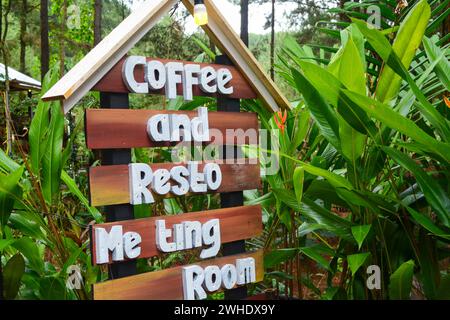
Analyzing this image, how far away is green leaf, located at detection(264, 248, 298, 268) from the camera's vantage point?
1836 millimetres

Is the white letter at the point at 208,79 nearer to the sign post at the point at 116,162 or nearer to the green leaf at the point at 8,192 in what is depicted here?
the sign post at the point at 116,162

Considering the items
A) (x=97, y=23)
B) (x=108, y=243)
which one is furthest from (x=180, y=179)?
(x=97, y=23)

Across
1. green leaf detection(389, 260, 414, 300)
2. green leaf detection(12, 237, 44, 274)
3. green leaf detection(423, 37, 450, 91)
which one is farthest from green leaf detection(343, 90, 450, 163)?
green leaf detection(12, 237, 44, 274)

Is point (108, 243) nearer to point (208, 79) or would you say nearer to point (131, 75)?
point (131, 75)

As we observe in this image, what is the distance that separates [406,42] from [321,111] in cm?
33

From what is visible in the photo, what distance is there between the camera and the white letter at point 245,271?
5.86 feet

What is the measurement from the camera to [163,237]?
157 centimetres

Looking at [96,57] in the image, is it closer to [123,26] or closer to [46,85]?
[123,26]

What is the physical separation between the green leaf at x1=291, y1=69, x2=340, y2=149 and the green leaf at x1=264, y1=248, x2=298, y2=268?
476 mm

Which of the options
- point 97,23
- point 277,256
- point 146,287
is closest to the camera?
point 146,287

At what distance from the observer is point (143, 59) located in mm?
1547

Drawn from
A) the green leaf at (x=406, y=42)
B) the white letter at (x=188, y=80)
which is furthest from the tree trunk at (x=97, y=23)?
the green leaf at (x=406, y=42)

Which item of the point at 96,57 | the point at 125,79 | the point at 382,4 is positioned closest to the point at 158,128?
the point at 125,79
